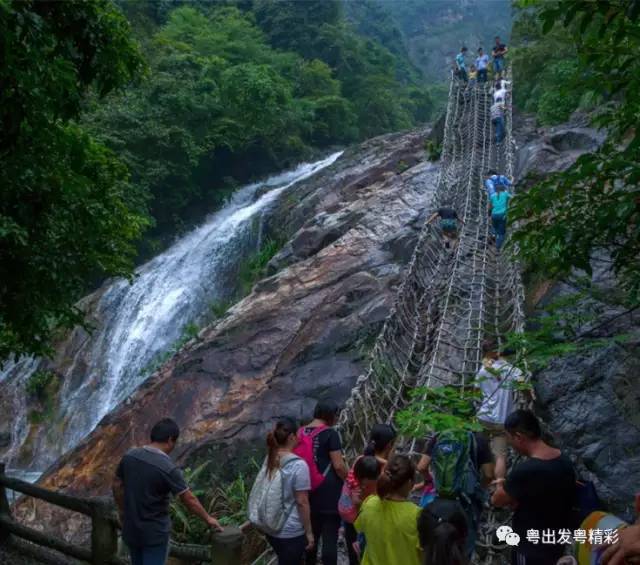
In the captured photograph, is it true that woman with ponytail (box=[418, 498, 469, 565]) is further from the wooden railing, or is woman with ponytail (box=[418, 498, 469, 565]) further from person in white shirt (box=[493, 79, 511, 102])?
person in white shirt (box=[493, 79, 511, 102])

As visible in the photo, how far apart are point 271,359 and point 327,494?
5.10m

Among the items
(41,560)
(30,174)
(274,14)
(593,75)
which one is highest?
(274,14)

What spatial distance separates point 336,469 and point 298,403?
3.99 meters

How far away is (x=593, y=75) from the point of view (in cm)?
290

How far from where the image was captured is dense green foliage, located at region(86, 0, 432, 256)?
17.2 meters

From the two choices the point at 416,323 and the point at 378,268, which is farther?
the point at 378,268

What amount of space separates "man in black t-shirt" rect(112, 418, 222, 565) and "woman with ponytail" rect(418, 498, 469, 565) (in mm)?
Answer: 1275

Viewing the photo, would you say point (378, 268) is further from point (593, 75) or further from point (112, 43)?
point (593, 75)

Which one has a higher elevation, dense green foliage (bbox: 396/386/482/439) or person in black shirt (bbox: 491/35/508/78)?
person in black shirt (bbox: 491/35/508/78)

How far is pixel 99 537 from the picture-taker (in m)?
3.79

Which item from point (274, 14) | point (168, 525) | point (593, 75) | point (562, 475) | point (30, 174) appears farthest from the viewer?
point (274, 14)

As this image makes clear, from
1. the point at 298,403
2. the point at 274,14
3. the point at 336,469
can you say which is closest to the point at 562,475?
the point at 336,469

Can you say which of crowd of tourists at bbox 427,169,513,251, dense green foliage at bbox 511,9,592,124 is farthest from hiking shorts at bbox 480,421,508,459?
dense green foliage at bbox 511,9,592,124

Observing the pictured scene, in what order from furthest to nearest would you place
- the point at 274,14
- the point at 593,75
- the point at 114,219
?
the point at 274,14 → the point at 114,219 → the point at 593,75
